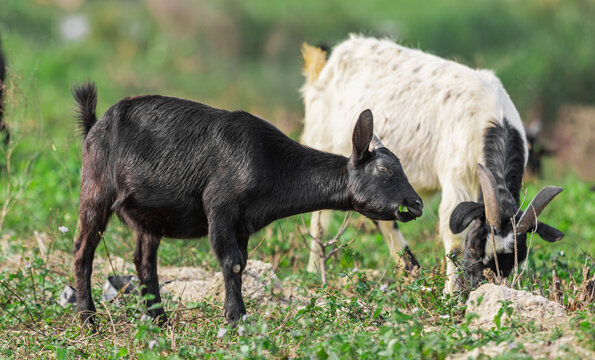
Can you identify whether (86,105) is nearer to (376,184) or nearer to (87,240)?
(87,240)

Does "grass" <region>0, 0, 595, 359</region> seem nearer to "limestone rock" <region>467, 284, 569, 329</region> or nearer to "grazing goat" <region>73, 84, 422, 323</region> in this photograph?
"limestone rock" <region>467, 284, 569, 329</region>

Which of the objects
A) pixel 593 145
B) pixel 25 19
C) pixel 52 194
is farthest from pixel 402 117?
pixel 25 19

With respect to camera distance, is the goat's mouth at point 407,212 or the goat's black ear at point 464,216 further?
the goat's black ear at point 464,216

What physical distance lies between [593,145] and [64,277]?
429 inches

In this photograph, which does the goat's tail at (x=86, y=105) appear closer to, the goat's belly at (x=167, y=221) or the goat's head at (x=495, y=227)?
the goat's belly at (x=167, y=221)

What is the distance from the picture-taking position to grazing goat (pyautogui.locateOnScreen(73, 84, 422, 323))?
4824mm

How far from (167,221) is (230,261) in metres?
0.49

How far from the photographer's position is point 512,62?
51.2 ft

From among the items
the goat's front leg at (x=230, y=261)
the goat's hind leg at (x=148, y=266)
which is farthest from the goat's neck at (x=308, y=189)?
the goat's hind leg at (x=148, y=266)

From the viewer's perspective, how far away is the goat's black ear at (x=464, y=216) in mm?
5613

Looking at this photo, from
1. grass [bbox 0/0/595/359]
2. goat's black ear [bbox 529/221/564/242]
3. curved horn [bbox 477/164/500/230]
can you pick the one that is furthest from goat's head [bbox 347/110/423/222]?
goat's black ear [bbox 529/221/564/242]

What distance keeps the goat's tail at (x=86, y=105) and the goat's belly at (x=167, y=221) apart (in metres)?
0.71

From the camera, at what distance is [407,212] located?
474 cm

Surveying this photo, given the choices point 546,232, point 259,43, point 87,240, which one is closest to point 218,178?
point 87,240
